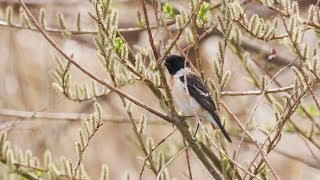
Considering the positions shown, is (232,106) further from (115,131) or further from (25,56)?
(25,56)

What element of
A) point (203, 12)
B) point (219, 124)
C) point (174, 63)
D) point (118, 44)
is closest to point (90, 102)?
point (174, 63)

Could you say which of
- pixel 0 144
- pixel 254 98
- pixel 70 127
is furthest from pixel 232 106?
pixel 0 144

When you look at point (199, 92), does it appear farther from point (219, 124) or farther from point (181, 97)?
point (219, 124)

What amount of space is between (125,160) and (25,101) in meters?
1.13

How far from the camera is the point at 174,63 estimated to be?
16.3 feet

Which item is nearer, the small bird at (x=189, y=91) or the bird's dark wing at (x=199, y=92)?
the small bird at (x=189, y=91)

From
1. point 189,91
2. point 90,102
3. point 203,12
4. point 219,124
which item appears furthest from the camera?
point 90,102

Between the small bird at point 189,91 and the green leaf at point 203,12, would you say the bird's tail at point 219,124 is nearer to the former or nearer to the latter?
the small bird at point 189,91

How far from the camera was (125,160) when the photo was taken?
748 centimetres

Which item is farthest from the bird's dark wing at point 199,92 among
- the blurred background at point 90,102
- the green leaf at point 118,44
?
the green leaf at point 118,44

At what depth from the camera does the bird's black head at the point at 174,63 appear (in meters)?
4.98

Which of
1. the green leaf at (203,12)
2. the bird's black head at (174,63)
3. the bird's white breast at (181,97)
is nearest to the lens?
the green leaf at (203,12)

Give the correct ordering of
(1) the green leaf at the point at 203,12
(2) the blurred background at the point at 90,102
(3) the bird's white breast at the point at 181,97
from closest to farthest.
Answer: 1. (1) the green leaf at the point at 203,12
2. (3) the bird's white breast at the point at 181,97
3. (2) the blurred background at the point at 90,102

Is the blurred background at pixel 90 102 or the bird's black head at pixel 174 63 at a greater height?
the bird's black head at pixel 174 63
